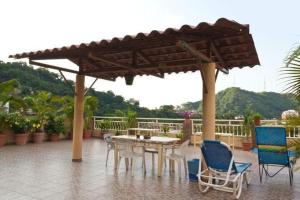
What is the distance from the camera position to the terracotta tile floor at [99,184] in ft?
14.9

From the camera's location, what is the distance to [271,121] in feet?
33.7

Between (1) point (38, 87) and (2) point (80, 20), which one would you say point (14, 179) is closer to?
(2) point (80, 20)

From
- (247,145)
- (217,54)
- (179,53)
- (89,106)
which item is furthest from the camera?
(89,106)

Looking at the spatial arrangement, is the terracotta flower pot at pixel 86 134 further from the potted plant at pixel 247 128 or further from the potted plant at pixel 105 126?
the potted plant at pixel 247 128

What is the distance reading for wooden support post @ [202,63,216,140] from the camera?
549cm

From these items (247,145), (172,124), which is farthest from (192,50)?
(172,124)

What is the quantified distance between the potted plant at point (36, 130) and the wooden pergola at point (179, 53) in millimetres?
4921

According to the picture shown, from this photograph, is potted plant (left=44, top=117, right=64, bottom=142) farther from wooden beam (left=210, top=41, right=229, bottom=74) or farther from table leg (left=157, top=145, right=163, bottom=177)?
wooden beam (left=210, top=41, right=229, bottom=74)

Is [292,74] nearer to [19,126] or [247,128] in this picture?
[247,128]

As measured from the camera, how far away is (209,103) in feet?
18.3

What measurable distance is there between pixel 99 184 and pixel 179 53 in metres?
3.55

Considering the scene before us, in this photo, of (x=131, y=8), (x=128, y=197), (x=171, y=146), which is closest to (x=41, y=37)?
(x=131, y=8)

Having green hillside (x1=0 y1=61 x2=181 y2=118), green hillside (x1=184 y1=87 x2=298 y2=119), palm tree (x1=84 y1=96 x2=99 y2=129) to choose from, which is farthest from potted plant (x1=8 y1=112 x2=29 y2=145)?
→ green hillside (x1=184 y1=87 x2=298 y2=119)

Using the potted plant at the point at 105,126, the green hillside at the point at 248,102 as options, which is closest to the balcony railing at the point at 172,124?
the potted plant at the point at 105,126
